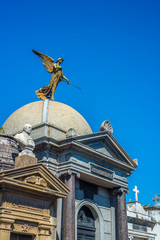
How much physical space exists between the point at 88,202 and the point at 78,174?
203cm

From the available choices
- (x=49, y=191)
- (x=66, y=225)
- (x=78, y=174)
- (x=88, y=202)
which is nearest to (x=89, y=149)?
(x=78, y=174)

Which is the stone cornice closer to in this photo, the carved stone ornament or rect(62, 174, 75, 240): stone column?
rect(62, 174, 75, 240): stone column

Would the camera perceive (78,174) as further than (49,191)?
Yes

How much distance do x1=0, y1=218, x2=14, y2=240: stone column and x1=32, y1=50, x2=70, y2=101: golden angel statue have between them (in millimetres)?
12094

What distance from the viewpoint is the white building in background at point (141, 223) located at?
2139 cm

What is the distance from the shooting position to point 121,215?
699 inches

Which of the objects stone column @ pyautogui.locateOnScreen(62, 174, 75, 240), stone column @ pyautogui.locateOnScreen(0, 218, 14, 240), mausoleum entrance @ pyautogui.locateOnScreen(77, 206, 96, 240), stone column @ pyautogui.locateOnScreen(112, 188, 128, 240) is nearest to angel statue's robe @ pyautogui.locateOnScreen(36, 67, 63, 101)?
stone column @ pyautogui.locateOnScreen(112, 188, 128, 240)

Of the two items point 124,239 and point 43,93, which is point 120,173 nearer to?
point 124,239

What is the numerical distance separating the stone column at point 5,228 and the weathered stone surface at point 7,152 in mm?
2153

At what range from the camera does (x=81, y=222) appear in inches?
658

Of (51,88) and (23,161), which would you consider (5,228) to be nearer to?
(23,161)

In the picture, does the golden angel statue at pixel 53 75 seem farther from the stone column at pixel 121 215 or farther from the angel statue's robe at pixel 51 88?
the stone column at pixel 121 215

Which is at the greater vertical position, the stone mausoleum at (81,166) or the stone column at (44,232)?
the stone mausoleum at (81,166)

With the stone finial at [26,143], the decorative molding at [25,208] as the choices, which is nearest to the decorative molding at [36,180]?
the decorative molding at [25,208]
